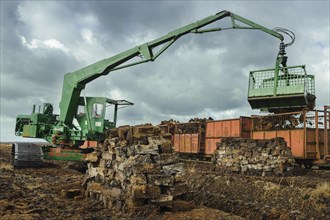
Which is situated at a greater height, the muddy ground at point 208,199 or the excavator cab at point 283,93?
the excavator cab at point 283,93

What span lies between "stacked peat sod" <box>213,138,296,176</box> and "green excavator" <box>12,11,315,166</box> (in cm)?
259

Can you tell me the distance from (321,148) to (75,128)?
32.7ft

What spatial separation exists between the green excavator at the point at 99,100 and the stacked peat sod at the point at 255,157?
259cm

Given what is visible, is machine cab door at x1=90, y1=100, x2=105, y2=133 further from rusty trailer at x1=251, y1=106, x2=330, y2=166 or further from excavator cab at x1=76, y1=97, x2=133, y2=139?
rusty trailer at x1=251, y1=106, x2=330, y2=166

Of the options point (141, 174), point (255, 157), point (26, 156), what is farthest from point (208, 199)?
point (26, 156)

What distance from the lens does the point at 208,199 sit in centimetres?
902

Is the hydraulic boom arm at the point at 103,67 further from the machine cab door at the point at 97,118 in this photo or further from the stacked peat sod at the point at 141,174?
the stacked peat sod at the point at 141,174

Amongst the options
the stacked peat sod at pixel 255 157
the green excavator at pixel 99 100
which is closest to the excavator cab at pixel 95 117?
the green excavator at pixel 99 100

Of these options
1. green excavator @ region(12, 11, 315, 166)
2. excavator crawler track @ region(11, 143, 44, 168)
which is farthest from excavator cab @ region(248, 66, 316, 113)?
excavator crawler track @ region(11, 143, 44, 168)

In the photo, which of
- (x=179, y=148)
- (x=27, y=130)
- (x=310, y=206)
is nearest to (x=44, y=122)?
(x=27, y=130)

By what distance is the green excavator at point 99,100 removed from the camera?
44.7 feet

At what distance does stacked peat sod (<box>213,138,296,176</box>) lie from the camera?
40.9 feet

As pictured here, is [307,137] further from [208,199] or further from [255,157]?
[208,199]

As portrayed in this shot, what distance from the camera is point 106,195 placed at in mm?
6672
